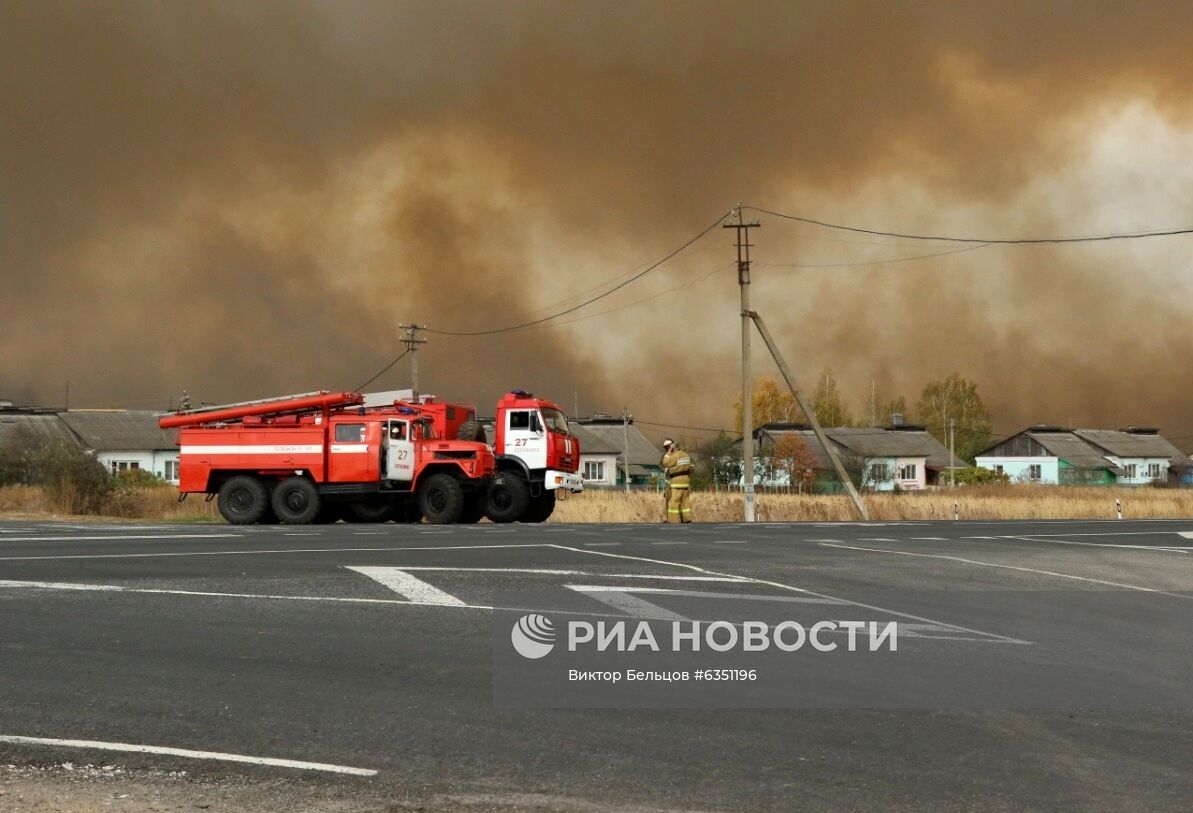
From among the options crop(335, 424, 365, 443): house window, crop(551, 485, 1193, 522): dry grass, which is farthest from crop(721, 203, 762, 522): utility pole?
crop(335, 424, 365, 443): house window

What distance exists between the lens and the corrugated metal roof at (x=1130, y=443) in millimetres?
119938

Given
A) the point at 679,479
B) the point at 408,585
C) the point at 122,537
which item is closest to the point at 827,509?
the point at 679,479

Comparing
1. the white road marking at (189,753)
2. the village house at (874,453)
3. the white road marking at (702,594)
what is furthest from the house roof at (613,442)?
the white road marking at (189,753)

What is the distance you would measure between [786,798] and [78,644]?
5.46 meters

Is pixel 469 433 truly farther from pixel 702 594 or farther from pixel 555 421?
pixel 702 594

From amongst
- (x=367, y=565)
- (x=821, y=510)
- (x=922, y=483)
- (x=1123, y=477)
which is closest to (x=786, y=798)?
(x=367, y=565)

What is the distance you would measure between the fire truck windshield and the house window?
4.15 m

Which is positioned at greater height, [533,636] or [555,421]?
[555,421]

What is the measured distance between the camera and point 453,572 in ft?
42.5

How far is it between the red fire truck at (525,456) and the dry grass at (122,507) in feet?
30.9

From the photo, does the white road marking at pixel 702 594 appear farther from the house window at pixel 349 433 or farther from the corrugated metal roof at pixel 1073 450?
the corrugated metal roof at pixel 1073 450

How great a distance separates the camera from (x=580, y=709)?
721 centimetres

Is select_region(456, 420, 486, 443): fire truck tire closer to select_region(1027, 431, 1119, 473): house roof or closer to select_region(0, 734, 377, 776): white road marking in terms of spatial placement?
select_region(0, 734, 377, 776): white road marking

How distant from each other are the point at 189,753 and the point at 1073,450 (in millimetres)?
116635
